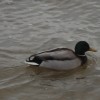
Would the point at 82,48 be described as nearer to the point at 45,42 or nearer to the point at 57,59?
the point at 57,59

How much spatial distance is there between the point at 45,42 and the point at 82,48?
137 centimetres

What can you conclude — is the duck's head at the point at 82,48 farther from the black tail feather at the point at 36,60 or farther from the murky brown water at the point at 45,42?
the black tail feather at the point at 36,60

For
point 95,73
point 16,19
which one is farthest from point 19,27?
point 95,73

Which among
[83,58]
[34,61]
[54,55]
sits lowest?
[83,58]

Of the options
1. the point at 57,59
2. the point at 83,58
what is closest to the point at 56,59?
the point at 57,59

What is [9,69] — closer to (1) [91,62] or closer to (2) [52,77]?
(2) [52,77]

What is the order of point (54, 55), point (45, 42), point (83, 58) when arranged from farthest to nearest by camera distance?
point (45, 42) < point (83, 58) < point (54, 55)

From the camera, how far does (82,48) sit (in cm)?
961

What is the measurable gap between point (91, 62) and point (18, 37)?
248 centimetres

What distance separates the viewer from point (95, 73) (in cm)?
881

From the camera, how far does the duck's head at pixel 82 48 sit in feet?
31.3

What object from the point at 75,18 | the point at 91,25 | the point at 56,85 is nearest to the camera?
the point at 56,85

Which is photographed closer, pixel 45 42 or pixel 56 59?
pixel 56 59

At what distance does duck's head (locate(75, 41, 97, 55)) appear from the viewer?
9.55 metres
